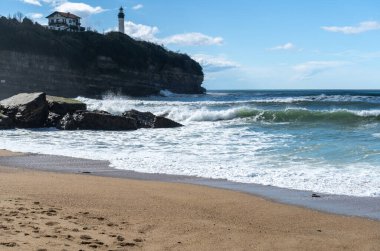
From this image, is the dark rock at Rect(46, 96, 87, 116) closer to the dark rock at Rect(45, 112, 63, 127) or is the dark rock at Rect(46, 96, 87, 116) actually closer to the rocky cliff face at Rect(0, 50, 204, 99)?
the dark rock at Rect(45, 112, 63, 127)

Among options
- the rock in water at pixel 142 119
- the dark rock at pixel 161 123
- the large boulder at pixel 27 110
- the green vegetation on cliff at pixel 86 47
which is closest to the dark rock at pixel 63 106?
the large boulder at pixel 27 110

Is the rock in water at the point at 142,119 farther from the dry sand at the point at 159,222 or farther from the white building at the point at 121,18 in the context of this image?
the white building at the point at 121,18

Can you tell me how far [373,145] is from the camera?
1321cm

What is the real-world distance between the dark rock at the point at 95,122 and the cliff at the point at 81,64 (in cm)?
3638

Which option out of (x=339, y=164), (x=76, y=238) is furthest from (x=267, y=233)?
(x=339, y=164)

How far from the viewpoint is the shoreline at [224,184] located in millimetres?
6766

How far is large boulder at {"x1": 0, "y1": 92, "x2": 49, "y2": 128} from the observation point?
21062mm

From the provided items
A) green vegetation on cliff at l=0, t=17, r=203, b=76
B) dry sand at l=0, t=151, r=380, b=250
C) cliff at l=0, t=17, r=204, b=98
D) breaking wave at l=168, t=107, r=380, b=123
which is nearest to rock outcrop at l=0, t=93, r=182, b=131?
breaking wave at l=168, t=107, r=380, b=123

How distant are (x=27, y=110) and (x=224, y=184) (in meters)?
14.9

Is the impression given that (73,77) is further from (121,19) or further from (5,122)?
(5,122)

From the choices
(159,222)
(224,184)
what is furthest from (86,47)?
(159,222)

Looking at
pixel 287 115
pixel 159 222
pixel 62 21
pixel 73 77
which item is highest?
pixel 62 21

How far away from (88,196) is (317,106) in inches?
1164

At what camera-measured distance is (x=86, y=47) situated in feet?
229
